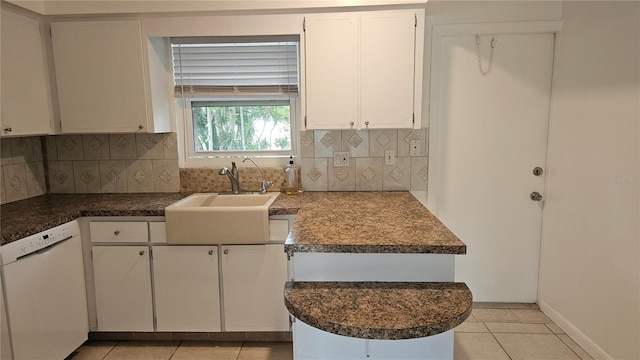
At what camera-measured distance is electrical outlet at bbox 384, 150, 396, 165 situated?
104 inches

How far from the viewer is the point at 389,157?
265 centimetres

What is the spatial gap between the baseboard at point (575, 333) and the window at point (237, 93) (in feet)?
7.00

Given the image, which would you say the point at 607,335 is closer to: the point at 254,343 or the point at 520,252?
the point at 520,252

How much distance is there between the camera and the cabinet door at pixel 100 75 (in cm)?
230

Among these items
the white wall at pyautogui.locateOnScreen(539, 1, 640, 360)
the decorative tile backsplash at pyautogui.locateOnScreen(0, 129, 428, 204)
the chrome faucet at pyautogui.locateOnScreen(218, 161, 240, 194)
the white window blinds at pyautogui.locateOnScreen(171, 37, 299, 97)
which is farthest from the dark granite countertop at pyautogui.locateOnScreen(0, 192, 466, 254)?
the white wall at pyautogui.locateOnScreen(539, 1, 640, 360)

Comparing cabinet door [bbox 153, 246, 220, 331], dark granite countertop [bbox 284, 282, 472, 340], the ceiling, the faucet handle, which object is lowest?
cabinet door [bbox 153, 246, 220, 331]

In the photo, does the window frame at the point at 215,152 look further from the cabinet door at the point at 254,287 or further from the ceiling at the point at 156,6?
the cabinet door at the point at 254,287

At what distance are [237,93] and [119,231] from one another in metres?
1.18

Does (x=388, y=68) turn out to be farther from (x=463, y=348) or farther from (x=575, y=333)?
(x=575, y=333)

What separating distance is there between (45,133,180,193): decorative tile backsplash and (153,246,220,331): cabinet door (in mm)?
674

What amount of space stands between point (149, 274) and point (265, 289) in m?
0.71

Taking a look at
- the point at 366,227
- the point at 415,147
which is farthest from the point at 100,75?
the point at 415,147

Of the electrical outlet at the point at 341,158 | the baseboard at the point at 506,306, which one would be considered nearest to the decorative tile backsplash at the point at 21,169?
the electrical outlet at the point at 341,158

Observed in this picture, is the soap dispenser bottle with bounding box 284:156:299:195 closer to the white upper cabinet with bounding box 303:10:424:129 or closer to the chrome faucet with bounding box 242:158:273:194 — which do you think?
the chrome faucet with bounding box 242:158:273:194
